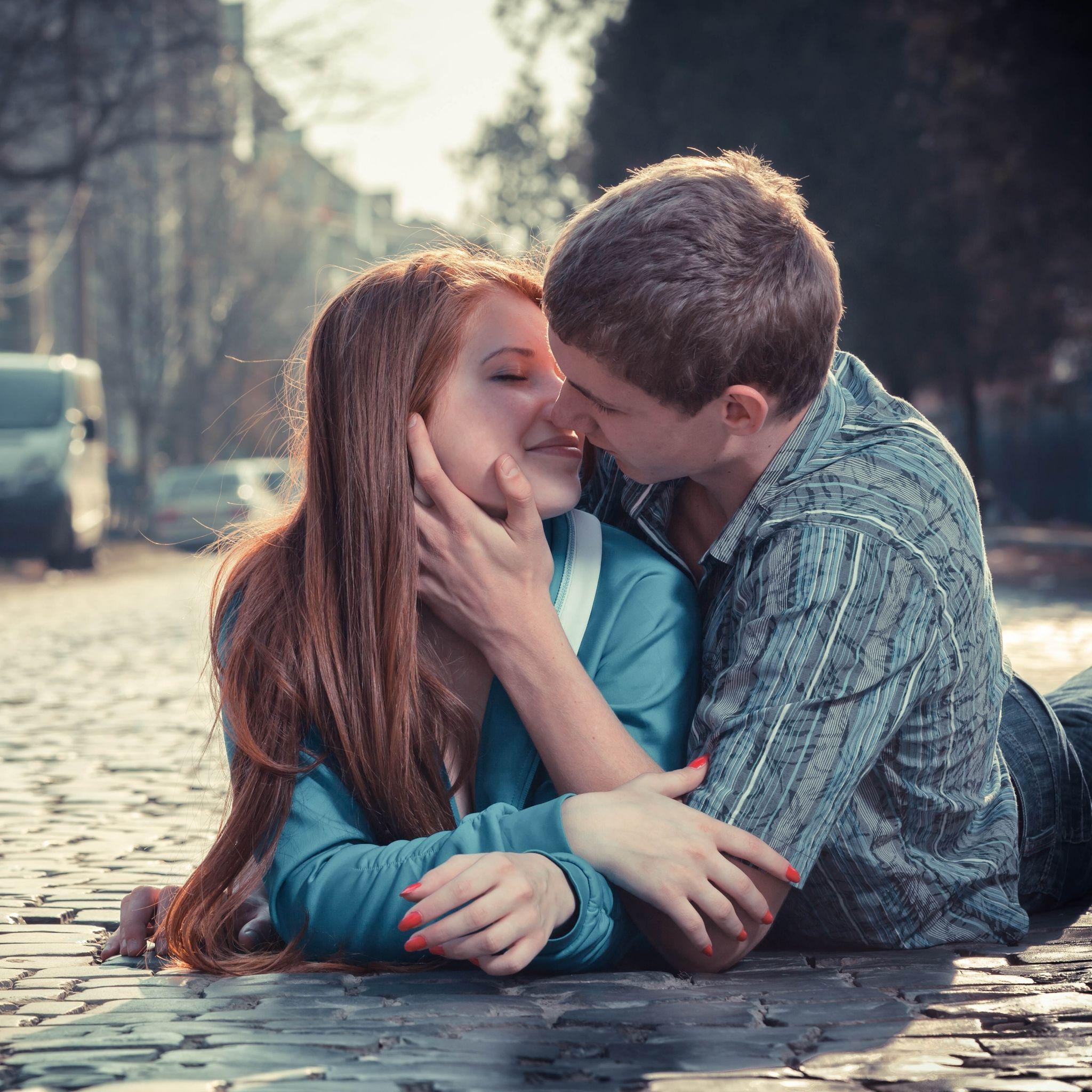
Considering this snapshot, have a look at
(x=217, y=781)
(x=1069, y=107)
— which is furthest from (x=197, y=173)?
(x=217, y=781)

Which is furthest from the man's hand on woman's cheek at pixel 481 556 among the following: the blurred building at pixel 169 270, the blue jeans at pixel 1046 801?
the blurred building at pixel 169 270

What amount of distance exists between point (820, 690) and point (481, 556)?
2.49 feet

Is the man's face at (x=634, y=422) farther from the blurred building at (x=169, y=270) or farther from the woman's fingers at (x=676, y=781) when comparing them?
the blurred building at (x=169, y=270)

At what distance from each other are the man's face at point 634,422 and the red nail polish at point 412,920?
979 millimetres

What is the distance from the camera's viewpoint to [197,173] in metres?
41.9

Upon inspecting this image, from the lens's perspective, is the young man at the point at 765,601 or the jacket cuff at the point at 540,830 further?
the jacket cuff at the point at 540,830

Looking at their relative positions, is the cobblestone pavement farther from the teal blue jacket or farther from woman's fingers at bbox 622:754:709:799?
woman's fingers at bbox 622:754:709:799

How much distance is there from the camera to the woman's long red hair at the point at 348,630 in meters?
3.01

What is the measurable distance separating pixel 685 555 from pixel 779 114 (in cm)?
2938

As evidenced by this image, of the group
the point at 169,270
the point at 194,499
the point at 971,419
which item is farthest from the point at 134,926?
the point at 169,270

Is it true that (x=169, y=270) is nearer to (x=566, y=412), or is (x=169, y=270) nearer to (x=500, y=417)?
(x=500, y=417)

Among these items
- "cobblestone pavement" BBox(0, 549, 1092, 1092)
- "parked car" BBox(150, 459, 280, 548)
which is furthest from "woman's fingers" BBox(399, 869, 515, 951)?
"parked car" BBox(150, 459, 280, 548)

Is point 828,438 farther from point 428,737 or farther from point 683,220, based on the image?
point 428,737

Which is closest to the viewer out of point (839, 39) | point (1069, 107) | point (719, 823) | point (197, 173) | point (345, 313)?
point (719, 823)
